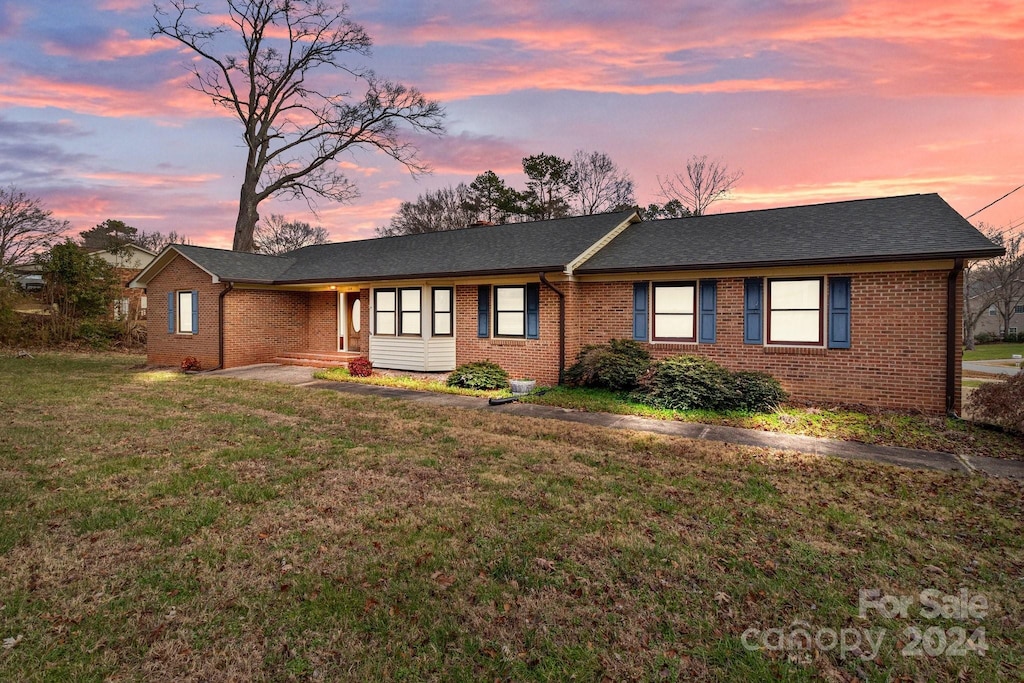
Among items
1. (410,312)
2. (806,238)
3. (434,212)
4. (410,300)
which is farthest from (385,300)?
(434,212)

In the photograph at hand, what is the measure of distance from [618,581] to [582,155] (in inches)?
1423

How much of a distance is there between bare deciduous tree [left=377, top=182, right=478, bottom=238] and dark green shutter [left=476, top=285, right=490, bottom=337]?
25.1 m

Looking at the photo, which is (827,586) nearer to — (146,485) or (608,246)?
(146,485)

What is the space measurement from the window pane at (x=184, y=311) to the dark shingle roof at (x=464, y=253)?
345 centimetres

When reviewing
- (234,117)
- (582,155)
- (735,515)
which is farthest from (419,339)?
(582,155)

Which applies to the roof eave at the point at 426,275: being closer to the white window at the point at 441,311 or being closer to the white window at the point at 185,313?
the white window at the point at 441,311

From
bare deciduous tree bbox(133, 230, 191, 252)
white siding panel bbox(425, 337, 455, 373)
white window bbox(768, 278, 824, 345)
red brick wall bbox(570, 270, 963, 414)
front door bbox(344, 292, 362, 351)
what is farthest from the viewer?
bare deciduous tree bbox(133, 230, 191, 252)

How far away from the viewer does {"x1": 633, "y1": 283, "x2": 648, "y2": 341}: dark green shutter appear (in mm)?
12235

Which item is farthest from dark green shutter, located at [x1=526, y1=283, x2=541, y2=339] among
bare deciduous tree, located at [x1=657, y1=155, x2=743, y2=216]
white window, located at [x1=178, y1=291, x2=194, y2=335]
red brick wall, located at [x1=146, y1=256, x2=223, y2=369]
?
bare deciduous tree, located at [x1=657, y1=155, x2=743, y2=216]

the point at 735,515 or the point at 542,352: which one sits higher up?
the point at 542,352

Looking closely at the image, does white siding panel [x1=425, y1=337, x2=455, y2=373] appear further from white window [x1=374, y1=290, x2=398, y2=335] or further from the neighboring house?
the neighboring house

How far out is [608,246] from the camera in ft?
45.4

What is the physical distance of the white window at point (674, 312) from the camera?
38.9 feet

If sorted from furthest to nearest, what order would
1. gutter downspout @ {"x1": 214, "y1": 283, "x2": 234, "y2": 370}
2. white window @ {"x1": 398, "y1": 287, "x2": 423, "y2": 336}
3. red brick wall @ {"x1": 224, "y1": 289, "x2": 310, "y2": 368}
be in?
1. red brick wall @ {"x1": 224, "y1": 289, "x2": 310, "y2": 368}
2. gutter downspout @ {"x1": 214, "y1": 283, "x2": 234, "y2": 370}
3. white window @ {"x1": 398, "y1": 287, "x2": 423, "y2": 336}
